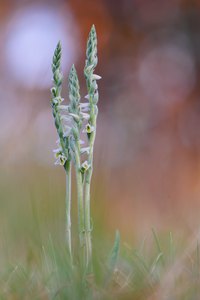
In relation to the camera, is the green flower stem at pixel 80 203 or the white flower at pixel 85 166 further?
the white flower at pixel 85 166

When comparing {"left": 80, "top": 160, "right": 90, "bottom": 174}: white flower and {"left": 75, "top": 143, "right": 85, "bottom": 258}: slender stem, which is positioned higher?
{"left": 80, "top": 160, "right": 90, "bottom": 174}: white flower

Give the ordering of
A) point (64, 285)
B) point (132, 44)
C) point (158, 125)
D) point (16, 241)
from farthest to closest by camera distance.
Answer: point (132, 44) → point (158, 125) → point (16, 241) → point (64, 285)

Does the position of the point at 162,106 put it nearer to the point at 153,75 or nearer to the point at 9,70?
the point at 153,75

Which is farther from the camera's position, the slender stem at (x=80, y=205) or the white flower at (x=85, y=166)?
the white flower at (x=85, y=166)

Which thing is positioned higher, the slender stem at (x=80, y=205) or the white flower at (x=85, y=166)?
the white flower at (x=85, y=166)

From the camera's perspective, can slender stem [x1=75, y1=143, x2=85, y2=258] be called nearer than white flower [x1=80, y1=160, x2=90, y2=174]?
Yes

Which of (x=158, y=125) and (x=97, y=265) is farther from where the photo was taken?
(x=158, y=125)

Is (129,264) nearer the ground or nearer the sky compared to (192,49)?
nearer the ground

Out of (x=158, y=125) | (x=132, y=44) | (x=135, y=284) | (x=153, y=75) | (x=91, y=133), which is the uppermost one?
(x=132, y=44)

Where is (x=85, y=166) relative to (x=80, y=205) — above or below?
above

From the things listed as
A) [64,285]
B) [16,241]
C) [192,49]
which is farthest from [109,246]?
[192,49]

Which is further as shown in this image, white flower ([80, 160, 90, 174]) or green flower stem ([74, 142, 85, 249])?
white flower ([80, 160, 90, 174])
